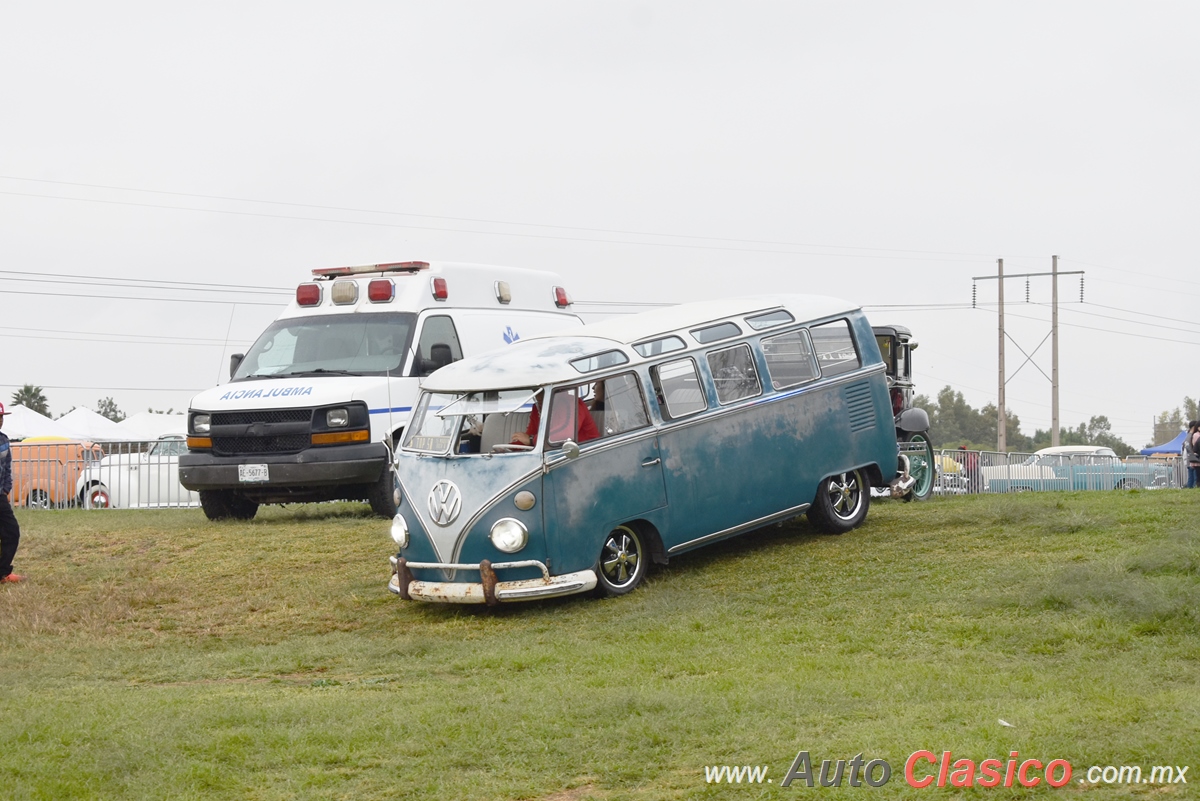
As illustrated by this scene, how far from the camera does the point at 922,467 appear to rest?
18.5m

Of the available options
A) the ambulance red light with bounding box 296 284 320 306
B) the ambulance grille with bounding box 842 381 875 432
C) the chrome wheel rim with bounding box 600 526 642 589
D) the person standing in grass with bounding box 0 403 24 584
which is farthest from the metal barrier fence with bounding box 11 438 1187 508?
the chrome wheel rim with bounding box 600 526 642 589

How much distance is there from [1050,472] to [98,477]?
64.9ft

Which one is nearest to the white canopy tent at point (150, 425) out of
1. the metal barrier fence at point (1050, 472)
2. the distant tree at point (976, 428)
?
the metal barrier fence at point (1050, 472)

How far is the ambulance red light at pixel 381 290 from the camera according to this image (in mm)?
17109

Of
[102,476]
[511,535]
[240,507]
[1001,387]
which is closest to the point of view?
[511,535]

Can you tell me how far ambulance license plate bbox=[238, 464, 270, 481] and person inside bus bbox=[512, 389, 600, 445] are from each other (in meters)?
5.32

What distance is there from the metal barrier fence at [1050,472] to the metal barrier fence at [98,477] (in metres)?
14.5

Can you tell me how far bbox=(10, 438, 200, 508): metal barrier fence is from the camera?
2286 cm

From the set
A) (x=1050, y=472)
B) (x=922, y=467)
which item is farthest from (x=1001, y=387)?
(x=922, y=467)

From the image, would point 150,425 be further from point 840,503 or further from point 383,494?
point 840,503

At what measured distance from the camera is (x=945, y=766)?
633 centimetres

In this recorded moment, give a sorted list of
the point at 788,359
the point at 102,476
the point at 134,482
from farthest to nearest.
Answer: the point at 102,476 < the point at 134,482 < the point at 788,359

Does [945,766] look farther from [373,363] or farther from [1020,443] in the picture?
[1020,443]

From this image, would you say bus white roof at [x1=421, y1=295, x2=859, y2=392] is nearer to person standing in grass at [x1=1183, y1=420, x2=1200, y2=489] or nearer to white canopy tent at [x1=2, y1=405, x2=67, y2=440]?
person standing in grass at [x1=1183, y1=420, x2=1200, y2=489]
